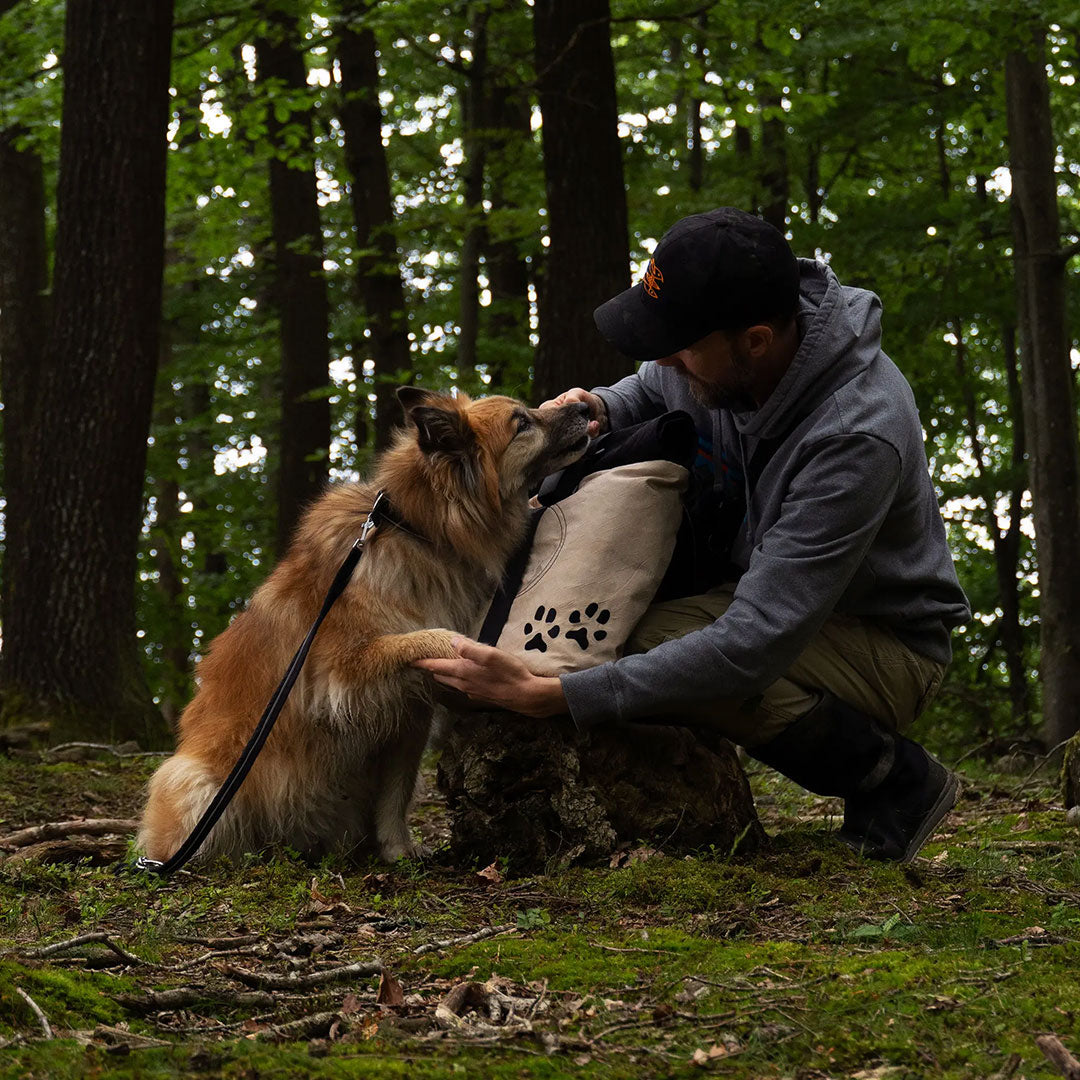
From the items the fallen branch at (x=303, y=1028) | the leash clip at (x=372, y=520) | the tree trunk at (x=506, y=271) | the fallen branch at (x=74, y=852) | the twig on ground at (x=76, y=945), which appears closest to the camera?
the fallen branch at (x=303, y=1028)

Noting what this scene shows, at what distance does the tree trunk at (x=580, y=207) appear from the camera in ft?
26.8

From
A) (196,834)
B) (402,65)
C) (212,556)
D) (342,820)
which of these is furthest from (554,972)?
(212,556)

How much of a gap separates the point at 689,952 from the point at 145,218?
268 inches

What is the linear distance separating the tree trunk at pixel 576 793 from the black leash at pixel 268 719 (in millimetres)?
586

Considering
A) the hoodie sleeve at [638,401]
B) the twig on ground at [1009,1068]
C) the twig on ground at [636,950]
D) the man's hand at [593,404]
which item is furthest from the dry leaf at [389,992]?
the hoodie sleeve at [638,401]

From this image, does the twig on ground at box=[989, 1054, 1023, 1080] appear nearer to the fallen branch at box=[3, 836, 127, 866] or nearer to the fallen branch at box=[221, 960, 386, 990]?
the fallen branch at box=[221, 960, 386, 990]

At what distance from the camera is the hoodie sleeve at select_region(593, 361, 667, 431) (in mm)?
4781

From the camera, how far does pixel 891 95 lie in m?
12.3

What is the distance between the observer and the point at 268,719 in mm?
4035

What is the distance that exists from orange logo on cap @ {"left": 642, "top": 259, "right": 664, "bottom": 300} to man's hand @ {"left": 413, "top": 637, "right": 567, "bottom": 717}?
1.15 m

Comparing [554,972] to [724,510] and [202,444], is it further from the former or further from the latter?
[202,444]

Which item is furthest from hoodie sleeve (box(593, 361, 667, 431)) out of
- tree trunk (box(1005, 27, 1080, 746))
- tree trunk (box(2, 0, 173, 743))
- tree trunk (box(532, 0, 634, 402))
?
tree trunk (box(1005, 27, 1080, 746))

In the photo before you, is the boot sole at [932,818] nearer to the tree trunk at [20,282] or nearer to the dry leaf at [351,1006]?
the dry leaf at [351,1006]

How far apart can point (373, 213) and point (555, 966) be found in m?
11.1
